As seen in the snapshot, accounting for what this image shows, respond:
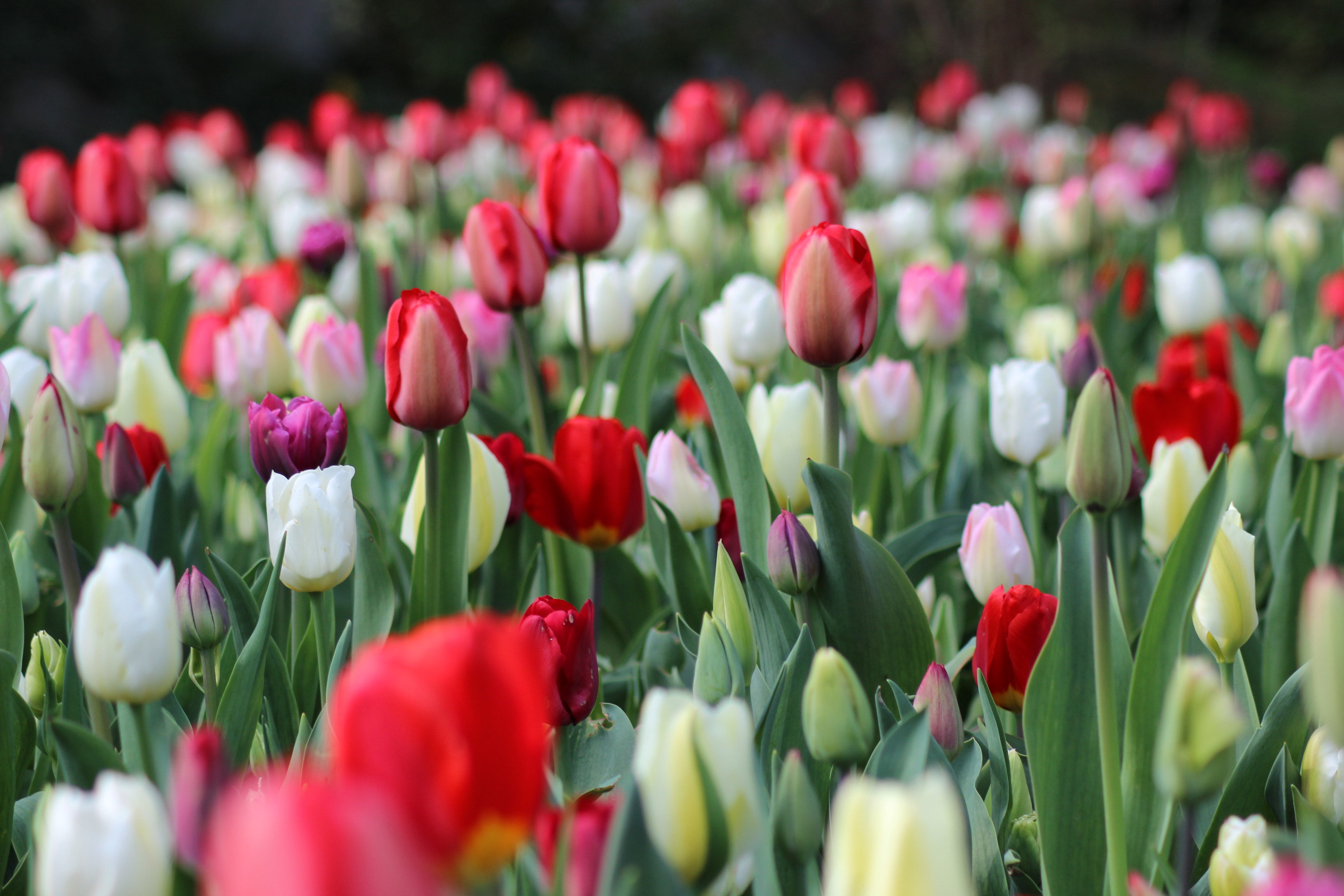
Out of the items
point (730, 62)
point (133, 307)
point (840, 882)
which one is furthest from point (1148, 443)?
point (730, 62)

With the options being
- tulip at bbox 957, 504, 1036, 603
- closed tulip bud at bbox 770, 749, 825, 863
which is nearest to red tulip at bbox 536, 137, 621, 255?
tulip at bbox 957, 504, 1036, 603

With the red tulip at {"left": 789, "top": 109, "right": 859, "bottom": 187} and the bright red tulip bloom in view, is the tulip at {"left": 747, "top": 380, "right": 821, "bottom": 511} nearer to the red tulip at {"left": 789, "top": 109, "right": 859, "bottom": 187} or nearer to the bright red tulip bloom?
the bright red tulip bloom

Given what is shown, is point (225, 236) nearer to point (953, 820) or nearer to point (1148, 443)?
point (1148, 443)

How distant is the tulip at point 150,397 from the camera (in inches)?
56.1

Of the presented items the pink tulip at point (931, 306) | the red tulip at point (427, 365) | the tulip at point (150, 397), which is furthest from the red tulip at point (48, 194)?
the red tulip at point (427, 365)

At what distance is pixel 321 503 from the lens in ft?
2.88

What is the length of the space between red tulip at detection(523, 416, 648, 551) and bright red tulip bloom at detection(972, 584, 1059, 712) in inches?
14.0

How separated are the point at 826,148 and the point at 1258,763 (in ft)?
6.76

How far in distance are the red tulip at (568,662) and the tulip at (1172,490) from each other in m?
0.56

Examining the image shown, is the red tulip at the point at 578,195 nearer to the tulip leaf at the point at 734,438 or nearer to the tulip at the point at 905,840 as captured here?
the tulip leaf at the point at 734,438

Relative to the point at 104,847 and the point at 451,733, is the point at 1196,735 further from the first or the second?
the point at 104,847

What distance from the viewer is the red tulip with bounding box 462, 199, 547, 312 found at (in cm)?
130

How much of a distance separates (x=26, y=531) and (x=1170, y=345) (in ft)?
5.17

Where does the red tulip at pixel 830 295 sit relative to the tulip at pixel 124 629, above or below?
above
